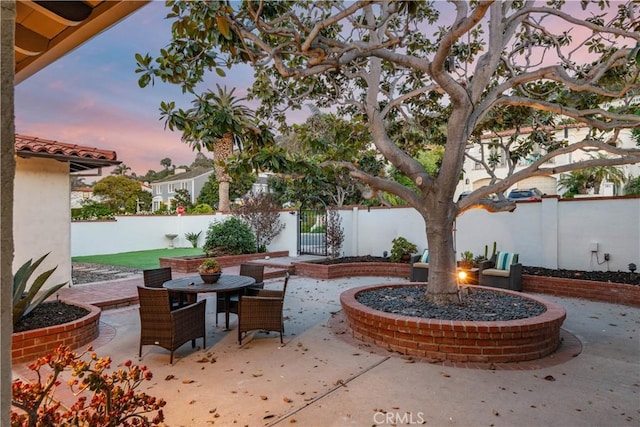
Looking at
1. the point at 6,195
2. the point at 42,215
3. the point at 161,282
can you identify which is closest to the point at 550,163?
the point at 161,282

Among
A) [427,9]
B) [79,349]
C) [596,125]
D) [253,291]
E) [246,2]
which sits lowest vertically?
[79,349]

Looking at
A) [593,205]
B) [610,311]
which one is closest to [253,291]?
[610,311]

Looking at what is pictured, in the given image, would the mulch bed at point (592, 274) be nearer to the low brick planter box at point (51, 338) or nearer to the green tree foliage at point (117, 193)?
the low brick planter box at point (51, 338)

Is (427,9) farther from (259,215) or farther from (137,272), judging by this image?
(137,272)

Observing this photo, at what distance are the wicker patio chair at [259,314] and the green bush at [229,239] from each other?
26.9 ft

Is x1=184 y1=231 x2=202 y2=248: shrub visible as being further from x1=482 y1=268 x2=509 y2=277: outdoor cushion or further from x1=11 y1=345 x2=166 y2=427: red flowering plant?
x1=11 y1=345 x2=166 y2=427: red flowering plant

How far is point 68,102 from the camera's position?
9.55 meters

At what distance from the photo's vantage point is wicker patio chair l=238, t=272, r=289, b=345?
5316 millimetres

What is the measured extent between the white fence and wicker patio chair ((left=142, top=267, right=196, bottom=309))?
7.78 m

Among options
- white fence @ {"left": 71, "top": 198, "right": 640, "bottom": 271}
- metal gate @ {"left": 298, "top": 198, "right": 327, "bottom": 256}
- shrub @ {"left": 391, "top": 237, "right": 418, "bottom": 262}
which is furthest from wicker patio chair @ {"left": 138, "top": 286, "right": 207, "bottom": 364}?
metal gate @ {"left": 298, "top": 198, "right": 327, "bottom": 256}

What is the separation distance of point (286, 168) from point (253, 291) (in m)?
2.17

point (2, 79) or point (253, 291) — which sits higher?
point (2, 79)

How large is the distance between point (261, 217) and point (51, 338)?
399 inches

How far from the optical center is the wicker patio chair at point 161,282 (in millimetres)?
6445
